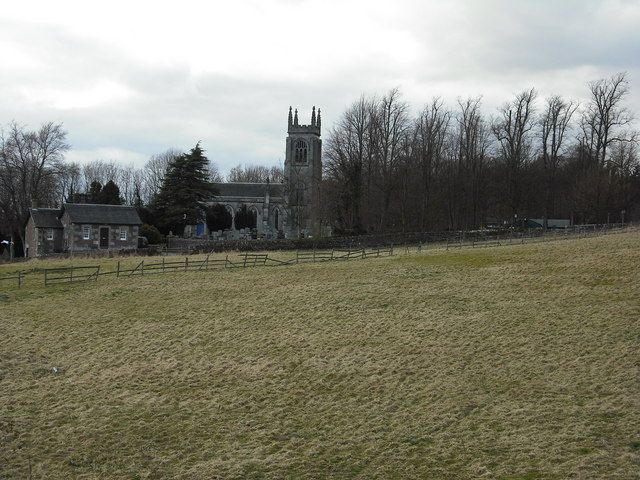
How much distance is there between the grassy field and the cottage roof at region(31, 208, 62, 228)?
26.2 meters

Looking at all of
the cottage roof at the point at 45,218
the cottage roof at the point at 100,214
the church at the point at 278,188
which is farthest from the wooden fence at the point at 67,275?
the church at the point at 278,188

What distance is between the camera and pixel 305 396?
701 inches

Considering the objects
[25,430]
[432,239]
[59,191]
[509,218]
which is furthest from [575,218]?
[59,191]

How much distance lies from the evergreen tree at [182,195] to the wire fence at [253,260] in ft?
69.2

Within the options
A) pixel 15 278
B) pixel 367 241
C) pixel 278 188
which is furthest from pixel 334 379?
pixel 278 188

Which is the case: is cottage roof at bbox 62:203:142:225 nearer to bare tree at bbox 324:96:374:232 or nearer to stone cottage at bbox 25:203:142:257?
stone cottage at bbox 25:203:142:257

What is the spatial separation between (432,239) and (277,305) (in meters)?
33.1

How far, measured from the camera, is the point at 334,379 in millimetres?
19094

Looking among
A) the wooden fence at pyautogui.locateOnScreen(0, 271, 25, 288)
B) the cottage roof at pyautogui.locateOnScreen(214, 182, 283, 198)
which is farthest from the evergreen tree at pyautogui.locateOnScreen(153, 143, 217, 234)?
the wooden fence at pyautogui.locateOnScreen(0, 271, 25, 288)

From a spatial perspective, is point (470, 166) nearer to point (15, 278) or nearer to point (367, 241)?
point (367, 241)

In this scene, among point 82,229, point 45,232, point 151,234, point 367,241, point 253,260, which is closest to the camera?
point 253,260

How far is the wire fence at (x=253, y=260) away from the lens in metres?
37.1

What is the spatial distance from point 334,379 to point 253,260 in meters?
24.7

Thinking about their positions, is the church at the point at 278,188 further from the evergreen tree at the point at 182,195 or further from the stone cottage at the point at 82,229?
the stone cottage at the point at 82,229
